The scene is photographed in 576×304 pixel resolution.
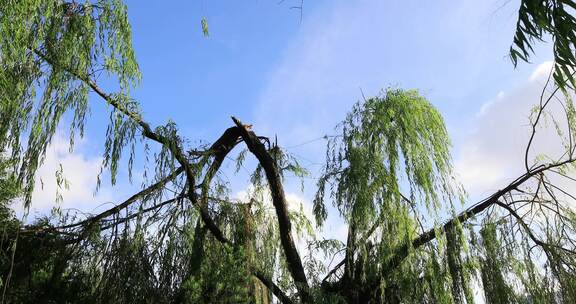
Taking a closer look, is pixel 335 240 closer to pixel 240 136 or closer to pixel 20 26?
pixel 240 136

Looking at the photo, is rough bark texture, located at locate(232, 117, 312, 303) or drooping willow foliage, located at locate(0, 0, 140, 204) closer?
drooping willow foliage, located at locate(0, 0, 140, 204)

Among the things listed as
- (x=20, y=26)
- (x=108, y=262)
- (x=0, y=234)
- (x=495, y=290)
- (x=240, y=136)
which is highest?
(x=240, y=136)

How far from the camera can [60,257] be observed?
424 cm

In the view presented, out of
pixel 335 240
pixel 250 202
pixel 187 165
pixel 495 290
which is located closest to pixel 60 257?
pixel 187 165

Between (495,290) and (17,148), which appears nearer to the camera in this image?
(17,148)

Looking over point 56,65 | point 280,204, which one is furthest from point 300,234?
point 56,65

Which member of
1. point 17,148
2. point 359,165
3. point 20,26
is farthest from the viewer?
point 359,165

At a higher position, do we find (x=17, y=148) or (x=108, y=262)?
(x=17, y=148)

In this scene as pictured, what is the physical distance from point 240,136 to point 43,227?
72.7 inches

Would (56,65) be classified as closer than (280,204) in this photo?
Yes

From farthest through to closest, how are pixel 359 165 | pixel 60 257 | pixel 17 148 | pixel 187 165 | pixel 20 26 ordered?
pixel 359 165, pixel 60 257, pixel 187 165, pixel 17 148, pixel 20 26

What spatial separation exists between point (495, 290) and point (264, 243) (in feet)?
6.61

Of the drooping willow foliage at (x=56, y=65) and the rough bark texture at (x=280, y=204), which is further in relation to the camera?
the rough bark texture at (x=280, y=204)

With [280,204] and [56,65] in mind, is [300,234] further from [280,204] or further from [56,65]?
[56,65]
